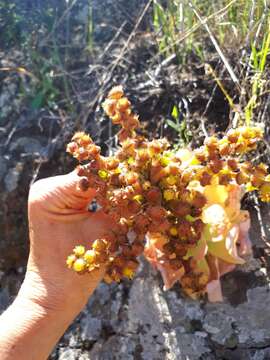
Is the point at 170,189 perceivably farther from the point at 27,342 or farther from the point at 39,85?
the point at 39,85

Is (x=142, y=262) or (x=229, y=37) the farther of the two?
(x=229, y=37)

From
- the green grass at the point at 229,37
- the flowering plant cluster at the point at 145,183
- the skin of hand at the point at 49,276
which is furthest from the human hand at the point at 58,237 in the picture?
the green grass at the point at 229,37

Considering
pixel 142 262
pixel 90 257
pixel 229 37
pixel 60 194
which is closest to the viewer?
pixel 90 257

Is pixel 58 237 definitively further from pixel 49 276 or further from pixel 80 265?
pixel 80 265

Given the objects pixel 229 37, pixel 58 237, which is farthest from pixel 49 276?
pixel 229 37

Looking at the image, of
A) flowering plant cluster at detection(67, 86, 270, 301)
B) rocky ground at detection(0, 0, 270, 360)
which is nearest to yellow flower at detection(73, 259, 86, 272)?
flowering plant cluster at detection(67, 86, 270, 301)

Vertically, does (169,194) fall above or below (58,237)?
above

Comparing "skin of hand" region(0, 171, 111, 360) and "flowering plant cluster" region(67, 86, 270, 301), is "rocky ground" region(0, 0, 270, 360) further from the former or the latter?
"flowering plant cluster" region(67, 86, 270, 301)
